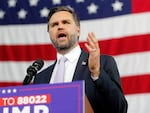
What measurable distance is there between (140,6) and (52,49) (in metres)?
0.67

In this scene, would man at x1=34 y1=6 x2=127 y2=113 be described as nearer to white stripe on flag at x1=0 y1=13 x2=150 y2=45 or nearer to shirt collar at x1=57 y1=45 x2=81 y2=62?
shirt collar at x1=57 y1=45 x2=81 y2=62

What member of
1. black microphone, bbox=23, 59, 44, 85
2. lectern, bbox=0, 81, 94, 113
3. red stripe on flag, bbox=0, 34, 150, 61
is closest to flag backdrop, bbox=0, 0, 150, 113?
red stripe on flag, bbox=0, 34, 150, 61

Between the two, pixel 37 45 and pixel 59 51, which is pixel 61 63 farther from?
pixel 37 45

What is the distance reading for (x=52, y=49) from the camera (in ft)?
8.39

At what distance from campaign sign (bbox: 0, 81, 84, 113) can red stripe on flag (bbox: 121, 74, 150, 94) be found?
1.42 m

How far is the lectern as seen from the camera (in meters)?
0.90

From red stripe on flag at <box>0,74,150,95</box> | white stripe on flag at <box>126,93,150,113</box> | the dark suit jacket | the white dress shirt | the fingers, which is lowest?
white stripe on flag at <box>126,93,150,113</box>

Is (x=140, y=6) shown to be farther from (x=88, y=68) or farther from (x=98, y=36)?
(x=88, y=68)

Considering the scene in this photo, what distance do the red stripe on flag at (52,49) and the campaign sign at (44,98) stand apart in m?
1.47

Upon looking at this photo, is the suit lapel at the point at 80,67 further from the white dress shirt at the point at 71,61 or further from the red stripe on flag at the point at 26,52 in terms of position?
the red stripe on flag at the point at 26,52

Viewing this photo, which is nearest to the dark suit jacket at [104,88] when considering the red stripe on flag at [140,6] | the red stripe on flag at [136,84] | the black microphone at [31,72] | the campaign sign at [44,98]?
the black microphone at [31,72]

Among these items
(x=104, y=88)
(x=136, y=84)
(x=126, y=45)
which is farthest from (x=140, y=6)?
(x=104, y=88)

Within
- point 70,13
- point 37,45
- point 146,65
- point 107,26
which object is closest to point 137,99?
point 146,65

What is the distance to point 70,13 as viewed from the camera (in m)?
1.50
